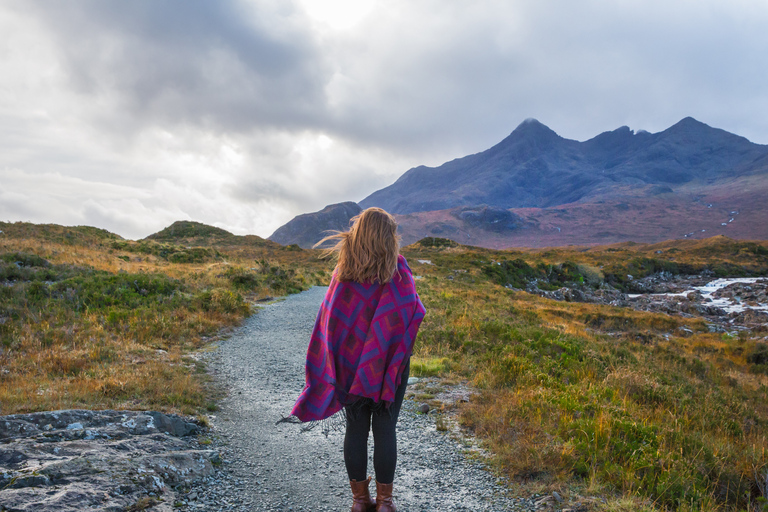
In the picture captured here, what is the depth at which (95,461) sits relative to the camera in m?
3.50

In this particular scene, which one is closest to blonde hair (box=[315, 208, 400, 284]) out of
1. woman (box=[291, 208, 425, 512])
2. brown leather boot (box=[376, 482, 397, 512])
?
woman (box=[291, 208, 425, 512])

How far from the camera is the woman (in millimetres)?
3250

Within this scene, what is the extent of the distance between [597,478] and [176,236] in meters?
59.1

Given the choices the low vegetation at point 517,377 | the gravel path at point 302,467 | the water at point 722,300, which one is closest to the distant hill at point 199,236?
the low vegetation at point 517,377

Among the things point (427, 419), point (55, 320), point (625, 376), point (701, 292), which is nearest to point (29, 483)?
point (427, 419)

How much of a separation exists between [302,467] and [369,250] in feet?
9.56

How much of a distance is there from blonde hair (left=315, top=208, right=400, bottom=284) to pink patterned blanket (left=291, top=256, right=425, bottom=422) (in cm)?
11

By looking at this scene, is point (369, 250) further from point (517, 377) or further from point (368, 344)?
point (517, 377)

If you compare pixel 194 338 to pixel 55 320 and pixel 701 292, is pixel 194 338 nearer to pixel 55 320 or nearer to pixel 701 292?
pixel 55 320

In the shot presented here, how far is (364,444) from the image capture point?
3.35m

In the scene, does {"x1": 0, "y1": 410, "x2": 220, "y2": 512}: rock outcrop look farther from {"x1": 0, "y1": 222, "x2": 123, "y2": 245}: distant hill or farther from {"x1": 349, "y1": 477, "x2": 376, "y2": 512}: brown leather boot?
{"x1": 0, "y1": 222, "x2": 123, "y2": 245}: distant hill

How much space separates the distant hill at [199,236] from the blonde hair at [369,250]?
2036 inches

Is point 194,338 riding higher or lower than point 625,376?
higher

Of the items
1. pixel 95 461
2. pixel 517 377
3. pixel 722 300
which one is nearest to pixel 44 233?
pixel 95 461
